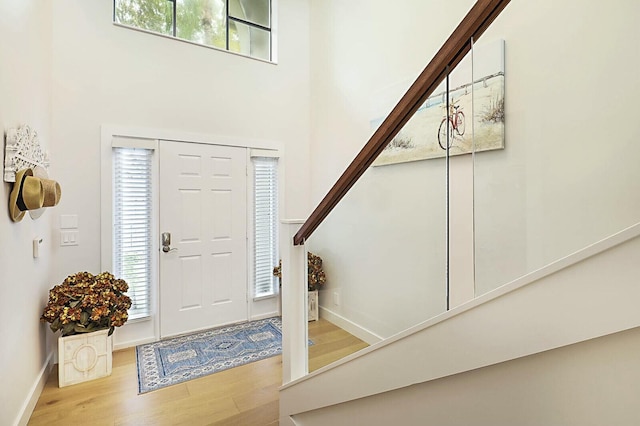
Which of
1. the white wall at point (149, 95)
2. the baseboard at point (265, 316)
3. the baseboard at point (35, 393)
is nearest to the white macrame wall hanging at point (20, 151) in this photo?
the white wall at point (149, 95)

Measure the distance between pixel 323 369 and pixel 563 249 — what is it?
3.60 feet

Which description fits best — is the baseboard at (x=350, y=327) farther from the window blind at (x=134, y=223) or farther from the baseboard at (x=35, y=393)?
the window blind at (x=134, y=223)

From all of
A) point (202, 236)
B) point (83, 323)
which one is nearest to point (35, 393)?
point (83, 323)

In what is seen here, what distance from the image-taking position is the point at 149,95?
3.29 m

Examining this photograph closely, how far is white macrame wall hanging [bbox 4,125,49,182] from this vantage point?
171cm

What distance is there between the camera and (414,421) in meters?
1.10

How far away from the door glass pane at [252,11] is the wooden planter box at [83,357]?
354cm

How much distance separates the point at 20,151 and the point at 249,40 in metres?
2.81

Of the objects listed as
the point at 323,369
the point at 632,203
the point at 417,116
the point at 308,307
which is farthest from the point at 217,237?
the point at 632,203

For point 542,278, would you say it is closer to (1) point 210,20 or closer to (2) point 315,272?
(2) point 315,272

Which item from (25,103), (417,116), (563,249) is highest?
(25,103)

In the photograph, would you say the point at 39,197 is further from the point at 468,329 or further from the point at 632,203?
the point at 632,203

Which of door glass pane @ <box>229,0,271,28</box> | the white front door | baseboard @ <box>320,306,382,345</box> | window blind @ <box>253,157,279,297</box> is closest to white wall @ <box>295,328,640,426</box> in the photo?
baseboard @ <box>320,306,382,345</box>

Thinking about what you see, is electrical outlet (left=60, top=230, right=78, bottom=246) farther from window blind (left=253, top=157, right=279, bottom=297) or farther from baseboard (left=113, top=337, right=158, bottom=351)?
window blind (left=253, top=157, right=279, bottom=297)
